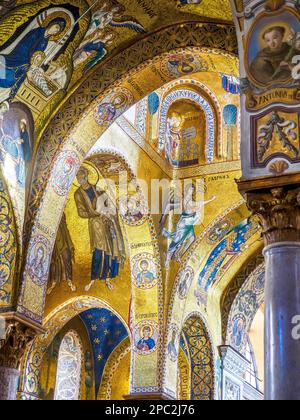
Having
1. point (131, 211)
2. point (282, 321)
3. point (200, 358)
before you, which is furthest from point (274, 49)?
point (200, 358)

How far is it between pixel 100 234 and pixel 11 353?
5048 millimetres

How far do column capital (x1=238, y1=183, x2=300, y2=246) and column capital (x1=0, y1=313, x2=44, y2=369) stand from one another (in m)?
4.15

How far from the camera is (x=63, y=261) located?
14555 millimetres

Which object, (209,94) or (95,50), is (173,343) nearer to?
(209,94)

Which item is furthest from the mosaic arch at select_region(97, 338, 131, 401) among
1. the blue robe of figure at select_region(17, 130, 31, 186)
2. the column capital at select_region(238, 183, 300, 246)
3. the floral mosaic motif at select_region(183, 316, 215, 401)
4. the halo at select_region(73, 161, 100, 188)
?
the column capital at select_region(238, 183, 300, 246)

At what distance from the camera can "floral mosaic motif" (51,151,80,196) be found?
10062 millimetres

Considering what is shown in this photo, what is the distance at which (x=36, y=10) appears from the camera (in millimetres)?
9109

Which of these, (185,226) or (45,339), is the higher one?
(185,226)

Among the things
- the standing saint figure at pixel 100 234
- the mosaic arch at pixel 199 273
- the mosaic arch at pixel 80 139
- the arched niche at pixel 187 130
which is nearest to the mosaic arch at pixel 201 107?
the arched niche at pixel 187 130

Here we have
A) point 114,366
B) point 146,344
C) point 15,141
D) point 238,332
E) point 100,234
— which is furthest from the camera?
point 114,366

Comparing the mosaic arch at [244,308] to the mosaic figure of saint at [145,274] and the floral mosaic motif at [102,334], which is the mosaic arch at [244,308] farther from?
the mosaic figure of saint at [145,274]
